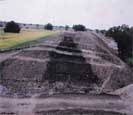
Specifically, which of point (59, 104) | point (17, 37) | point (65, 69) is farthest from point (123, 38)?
point (17, 37)

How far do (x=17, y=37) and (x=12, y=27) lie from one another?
94 mm

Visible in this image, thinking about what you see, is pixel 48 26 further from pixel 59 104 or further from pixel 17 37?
pixel 59 104

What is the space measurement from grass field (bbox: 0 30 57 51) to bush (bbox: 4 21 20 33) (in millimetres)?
35

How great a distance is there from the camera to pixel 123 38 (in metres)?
2.23

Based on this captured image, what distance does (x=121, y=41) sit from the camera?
2.22 metres

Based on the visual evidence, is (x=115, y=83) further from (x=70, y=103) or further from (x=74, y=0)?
(x=74, y=0)

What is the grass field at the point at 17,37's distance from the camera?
2.21 meters

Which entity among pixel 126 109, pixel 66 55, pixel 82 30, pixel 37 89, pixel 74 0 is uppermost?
pixel 74 0

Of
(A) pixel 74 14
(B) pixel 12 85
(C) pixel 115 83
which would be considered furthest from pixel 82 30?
(B) pixel 12 85

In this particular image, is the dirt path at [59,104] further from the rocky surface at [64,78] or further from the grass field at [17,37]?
the grass field at [17,37]

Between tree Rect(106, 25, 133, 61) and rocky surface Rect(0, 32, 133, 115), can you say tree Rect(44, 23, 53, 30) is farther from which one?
tree Rect(106, 25, 133, 61)

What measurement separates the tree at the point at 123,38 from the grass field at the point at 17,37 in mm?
489

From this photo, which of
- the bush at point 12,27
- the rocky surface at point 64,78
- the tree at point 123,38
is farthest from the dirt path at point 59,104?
the bush at point 12,27

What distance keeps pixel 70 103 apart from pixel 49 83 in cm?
21
